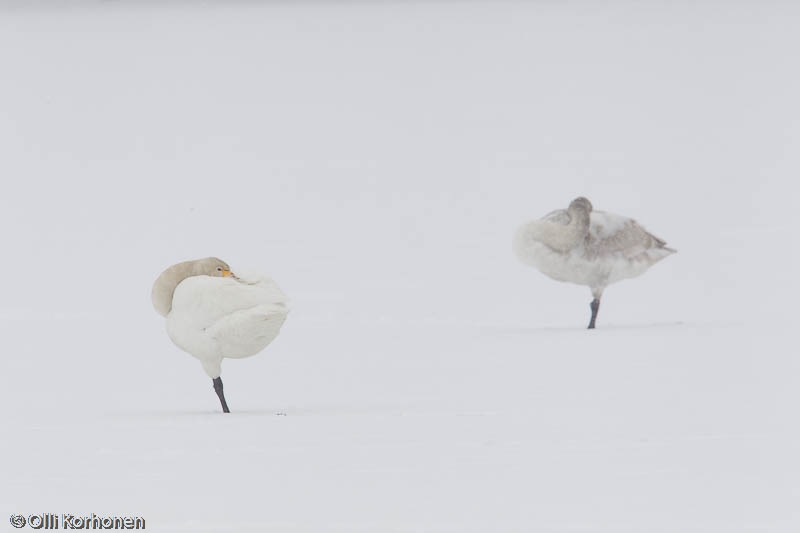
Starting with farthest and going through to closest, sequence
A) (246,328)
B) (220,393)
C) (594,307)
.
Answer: (594,307) < (220,393) < (246,328)

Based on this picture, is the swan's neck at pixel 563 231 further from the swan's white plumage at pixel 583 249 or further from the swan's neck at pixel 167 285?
the swan's neck at pixel 167 285

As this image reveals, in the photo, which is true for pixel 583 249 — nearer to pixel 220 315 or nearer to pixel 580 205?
pixel 580 205

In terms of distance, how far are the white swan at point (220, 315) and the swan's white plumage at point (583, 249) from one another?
63.5 inches

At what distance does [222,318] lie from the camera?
4504 mm

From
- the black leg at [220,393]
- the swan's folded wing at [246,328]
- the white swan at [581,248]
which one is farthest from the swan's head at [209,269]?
the white swan at [581,248]

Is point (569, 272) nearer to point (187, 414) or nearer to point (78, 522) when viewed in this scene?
point (187, 414)

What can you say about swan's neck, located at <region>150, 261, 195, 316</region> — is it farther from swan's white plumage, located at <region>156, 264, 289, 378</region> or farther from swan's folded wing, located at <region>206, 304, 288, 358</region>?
swan's folded wing, located at <region>206, 304, 288, 358</region>

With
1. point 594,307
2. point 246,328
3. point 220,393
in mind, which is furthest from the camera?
point 594,307

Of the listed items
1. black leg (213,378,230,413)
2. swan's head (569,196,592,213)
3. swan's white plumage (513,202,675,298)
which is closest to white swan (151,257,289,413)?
black leg (213,378,230,413)

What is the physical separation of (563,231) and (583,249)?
11 centimetres

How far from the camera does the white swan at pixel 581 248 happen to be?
231 inches

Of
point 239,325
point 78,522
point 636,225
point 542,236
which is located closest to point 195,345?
point 239,325

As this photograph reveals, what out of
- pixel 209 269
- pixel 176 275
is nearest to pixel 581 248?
pixel 209 269

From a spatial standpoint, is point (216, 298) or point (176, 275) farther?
point (176, 275)
